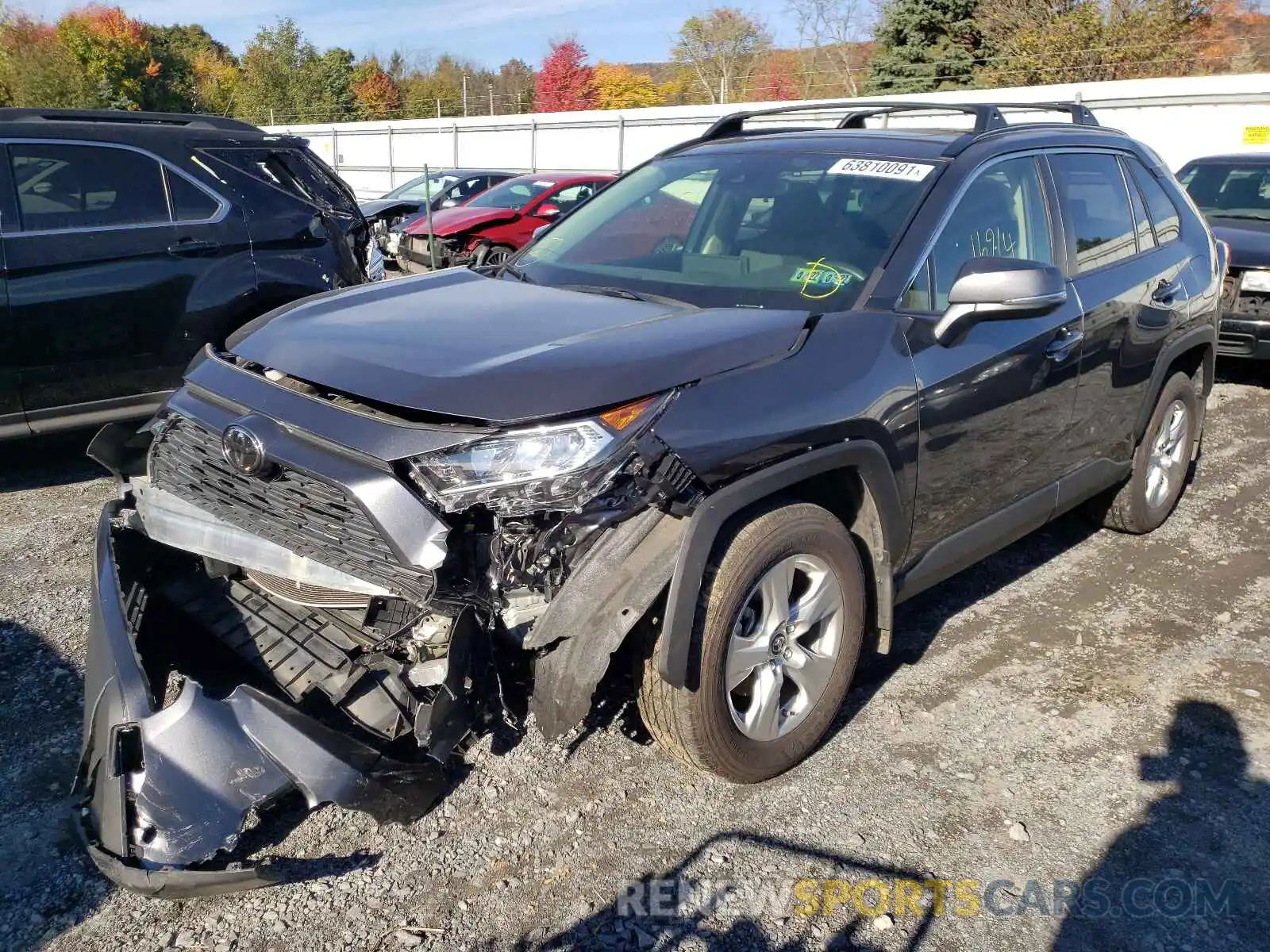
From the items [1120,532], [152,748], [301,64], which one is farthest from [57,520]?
[301,64]

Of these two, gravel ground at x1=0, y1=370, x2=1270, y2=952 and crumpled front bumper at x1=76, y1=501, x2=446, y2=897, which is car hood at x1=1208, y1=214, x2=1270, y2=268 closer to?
gravel ground at x1=0, y1=370, x2=1270, y2=952

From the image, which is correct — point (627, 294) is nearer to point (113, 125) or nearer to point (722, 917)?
point (722, 917)

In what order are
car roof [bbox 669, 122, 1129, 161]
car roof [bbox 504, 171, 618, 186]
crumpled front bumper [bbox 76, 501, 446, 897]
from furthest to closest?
car roof [bbox 504, 171, 618, 186]
car roof [bbox 669, 122, 1129, 161]
crumpled front bumper [bbox 76, 501, 446, 897]

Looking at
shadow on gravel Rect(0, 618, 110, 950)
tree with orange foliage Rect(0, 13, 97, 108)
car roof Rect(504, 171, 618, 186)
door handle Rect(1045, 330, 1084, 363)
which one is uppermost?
tree with orange foliage Rect(0, 13, 97, 108)

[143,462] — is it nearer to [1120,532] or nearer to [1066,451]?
[1066,451]

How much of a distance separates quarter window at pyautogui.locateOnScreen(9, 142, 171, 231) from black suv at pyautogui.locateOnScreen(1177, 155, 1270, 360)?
6932 mm

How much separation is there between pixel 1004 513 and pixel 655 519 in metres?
1.79

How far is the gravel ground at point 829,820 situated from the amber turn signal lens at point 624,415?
1.12 metres

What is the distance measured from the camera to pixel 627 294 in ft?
11.2

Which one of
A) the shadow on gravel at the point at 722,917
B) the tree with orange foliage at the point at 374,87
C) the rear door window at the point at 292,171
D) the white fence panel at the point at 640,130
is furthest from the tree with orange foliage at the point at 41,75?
the shadow on gravel at the point at 722,917

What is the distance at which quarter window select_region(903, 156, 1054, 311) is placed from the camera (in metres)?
3.34

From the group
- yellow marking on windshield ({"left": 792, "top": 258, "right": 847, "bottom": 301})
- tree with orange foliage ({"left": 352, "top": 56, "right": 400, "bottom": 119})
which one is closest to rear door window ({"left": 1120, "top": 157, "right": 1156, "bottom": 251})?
yellow marking on windshield ({"left": 792, "top": 258, "right": 847, "bottom": 301})

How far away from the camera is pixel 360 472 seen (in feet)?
8.03

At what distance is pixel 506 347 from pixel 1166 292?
10.7ft
